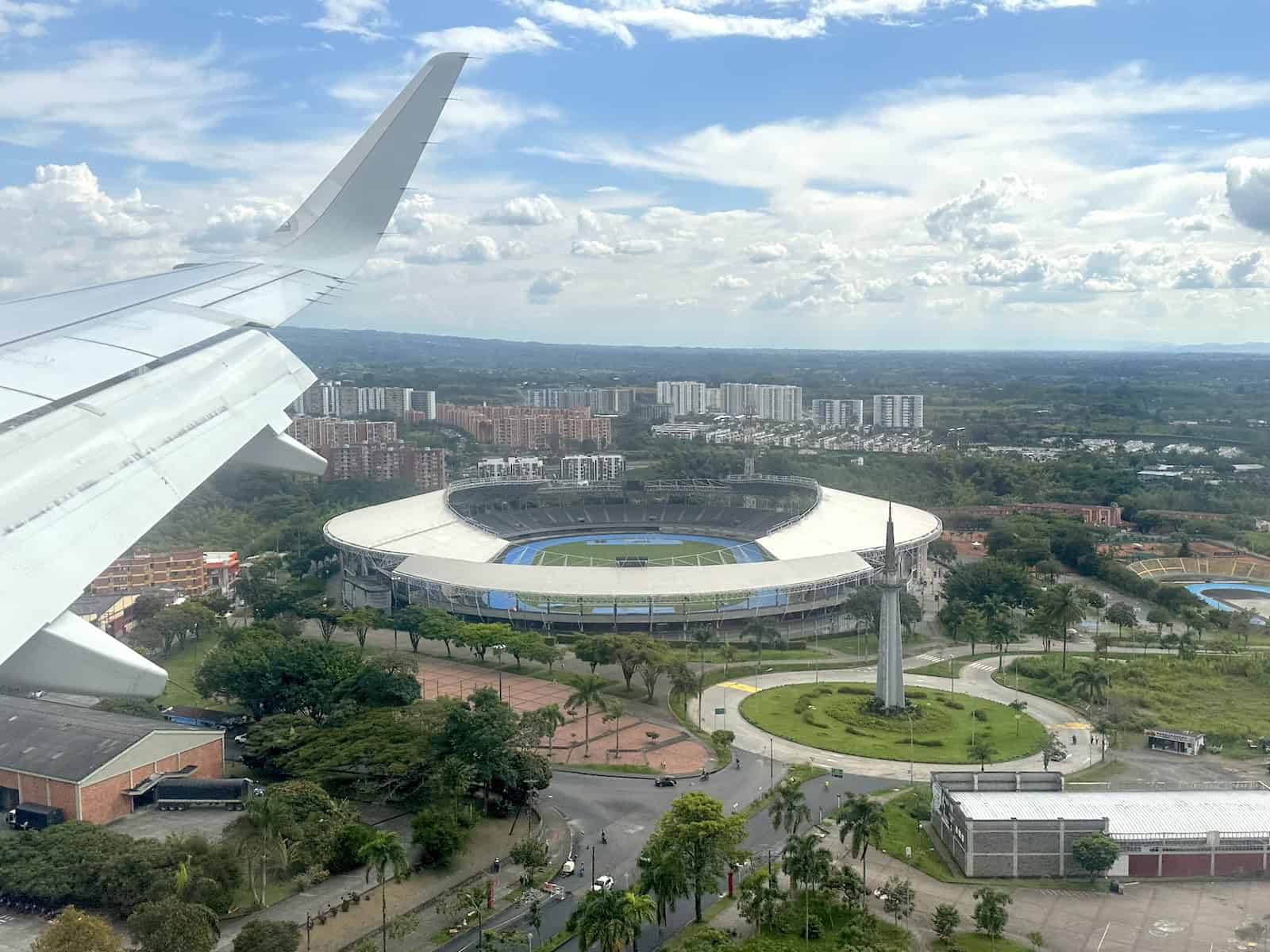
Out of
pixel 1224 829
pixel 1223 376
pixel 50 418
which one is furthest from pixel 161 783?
pixel 1223 376

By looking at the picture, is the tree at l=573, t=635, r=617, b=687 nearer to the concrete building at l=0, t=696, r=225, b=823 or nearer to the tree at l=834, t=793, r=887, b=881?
the concrete building at l=0, t=696, r=225, b=823

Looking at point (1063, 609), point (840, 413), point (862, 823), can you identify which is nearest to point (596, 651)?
point (862, 823)

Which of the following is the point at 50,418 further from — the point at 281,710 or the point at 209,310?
the point at 281,710

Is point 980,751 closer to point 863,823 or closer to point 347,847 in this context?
point 863,823

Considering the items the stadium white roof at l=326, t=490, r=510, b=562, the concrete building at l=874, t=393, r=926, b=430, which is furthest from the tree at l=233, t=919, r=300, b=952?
the concrete building at l=874, t=393, r=926, b=430

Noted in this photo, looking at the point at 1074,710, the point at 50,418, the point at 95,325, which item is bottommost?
the point at 1074,710

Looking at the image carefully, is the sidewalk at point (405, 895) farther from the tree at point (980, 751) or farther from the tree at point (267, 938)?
the tree at point (980, 751)

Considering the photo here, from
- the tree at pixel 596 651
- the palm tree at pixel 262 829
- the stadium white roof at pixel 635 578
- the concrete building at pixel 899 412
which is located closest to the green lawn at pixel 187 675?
the stadium white roof at pixel 635 578
